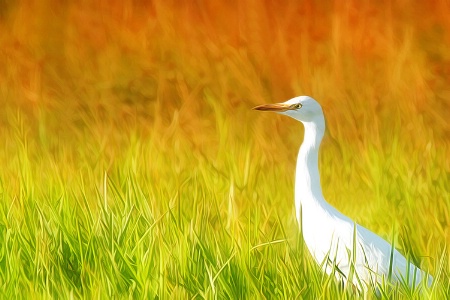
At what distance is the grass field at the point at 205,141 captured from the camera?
2.58m

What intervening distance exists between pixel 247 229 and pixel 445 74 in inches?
67.7

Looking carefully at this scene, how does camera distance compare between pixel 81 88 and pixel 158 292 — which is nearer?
pixel 158 292

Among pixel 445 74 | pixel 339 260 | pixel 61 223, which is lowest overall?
pixel 339 260

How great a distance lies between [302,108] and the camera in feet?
9.88

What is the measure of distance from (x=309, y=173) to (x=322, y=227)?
18cm

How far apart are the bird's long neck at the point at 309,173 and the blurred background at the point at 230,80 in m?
0.47

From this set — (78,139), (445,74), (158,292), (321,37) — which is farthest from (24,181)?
(445,74)

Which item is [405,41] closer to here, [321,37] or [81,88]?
[321,37]

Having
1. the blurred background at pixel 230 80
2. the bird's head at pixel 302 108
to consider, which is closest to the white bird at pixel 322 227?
Result: the bird's head at pixel 302 108

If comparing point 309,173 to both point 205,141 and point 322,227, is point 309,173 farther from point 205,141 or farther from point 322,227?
point 205,141

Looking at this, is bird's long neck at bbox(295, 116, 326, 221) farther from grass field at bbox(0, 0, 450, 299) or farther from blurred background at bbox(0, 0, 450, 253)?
blurred background at bbox(0, 0, 450, 253)

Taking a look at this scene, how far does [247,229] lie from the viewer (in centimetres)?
271

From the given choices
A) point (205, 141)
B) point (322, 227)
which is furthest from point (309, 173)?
point (205, 141)

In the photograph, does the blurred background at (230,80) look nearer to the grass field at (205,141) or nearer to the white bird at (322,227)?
the grass field at (205,141)
